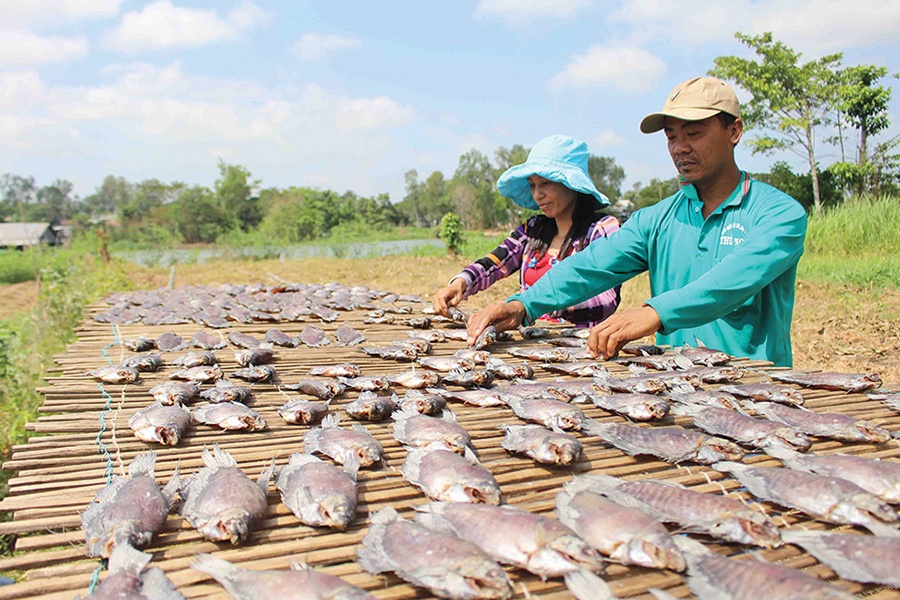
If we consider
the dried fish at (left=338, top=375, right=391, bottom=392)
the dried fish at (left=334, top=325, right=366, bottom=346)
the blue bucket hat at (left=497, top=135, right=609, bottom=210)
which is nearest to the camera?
the dried fish at (left=338, top=375, right=391, bottom=392)

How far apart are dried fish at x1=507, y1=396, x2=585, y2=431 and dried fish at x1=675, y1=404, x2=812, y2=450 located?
467mm

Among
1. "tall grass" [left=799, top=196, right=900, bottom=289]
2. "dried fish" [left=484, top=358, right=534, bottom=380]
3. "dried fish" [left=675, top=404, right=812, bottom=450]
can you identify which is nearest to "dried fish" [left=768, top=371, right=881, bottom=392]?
"dried fish" [left=675, top=404, right=812, bottom=450]

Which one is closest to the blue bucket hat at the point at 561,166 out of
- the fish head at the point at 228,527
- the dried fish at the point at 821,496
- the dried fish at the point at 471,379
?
the dried fish at the point at 471,379

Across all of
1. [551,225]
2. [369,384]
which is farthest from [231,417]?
[551,225]

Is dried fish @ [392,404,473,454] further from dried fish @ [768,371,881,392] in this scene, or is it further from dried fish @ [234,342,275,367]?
dried fish @ [768,371,881,392]

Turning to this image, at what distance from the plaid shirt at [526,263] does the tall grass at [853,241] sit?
9113mm

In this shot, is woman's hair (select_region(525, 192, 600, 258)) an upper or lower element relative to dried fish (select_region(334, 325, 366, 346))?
upper

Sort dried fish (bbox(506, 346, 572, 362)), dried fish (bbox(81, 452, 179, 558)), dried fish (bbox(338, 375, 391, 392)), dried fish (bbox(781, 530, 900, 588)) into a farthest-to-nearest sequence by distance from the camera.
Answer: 1. dried fish (bbox(506, 346, 572, 362))
2. dried fish (bbox(338, 375, 391, 392))
3. dried fish (bbox(81, 452, 179, 558))
4. dried fish (bbox(781, 530, 900, 588))

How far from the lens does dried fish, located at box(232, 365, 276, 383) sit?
3.31 metres

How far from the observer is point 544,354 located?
364 cm

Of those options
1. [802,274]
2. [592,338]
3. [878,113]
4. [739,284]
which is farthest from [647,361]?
[878,113]

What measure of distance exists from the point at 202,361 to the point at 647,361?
2.66 metres

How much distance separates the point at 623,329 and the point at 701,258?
2.49 ft

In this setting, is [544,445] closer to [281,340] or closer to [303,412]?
[303,412]
